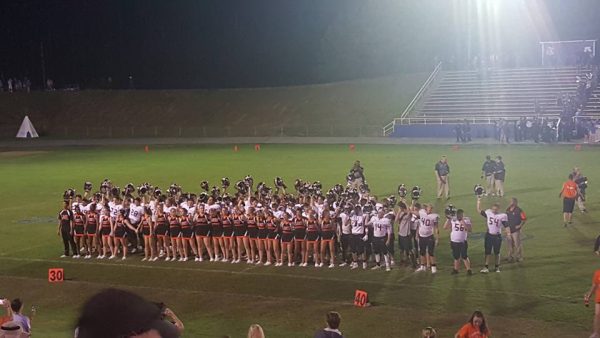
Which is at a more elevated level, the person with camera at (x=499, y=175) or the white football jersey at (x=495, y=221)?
the person with camera at (x=499, y=175)

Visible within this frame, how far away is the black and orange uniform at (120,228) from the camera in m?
21.0

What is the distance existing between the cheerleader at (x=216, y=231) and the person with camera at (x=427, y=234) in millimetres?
5408

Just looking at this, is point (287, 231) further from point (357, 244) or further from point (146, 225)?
point (146, 225)

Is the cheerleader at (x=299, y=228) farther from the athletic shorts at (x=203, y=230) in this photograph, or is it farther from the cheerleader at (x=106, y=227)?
the cheerleader at (x=106, y=227)

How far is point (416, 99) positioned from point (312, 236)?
41.4 meters

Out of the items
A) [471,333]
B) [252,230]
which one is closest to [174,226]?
[252,230]

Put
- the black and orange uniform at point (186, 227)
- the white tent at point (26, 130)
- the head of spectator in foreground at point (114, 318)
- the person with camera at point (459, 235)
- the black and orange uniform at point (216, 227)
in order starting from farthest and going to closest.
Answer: the white tent at point (26, 130) → the black and orange uniform at point (186, 227) → the black and orange uniform at point (216, 227) → the person with camera at point (459, 235) → the head of spectator in foreground at point (114, 318)

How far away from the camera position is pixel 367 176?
114ft

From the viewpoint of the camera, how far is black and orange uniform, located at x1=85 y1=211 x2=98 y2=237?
2127cm

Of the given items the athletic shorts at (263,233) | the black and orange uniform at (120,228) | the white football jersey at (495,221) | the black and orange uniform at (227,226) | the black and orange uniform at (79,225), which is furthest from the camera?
the black and orange uniform at (79,225)

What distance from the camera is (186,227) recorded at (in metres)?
20.4

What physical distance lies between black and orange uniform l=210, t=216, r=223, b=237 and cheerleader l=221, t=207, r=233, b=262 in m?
0.11

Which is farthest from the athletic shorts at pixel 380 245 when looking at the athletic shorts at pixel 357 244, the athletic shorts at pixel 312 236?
the athletic shorts at pixel 312 236

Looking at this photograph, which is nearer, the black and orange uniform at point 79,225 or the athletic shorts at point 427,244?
the athletic shorts at point 427,244
